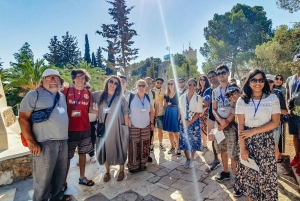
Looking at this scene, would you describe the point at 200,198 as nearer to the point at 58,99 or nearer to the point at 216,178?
the point at 216,178

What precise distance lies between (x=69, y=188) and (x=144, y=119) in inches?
63.3

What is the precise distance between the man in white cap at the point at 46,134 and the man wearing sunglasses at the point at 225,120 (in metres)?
→ 2.19

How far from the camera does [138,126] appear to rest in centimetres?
319

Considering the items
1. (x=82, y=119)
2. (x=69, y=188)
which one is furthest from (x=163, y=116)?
(x=69, y=188)

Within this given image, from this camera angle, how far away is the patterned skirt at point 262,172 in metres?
1.86

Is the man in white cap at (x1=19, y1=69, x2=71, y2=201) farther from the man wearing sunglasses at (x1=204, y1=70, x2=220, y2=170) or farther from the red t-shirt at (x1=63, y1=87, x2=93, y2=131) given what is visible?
the man wearing sunglasses at (x1=204, y1=70, x2=220, y2=170)

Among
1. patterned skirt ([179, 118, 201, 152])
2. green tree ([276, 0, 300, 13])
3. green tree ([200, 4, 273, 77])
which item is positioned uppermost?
green tree ([200, 4, 273, 77])

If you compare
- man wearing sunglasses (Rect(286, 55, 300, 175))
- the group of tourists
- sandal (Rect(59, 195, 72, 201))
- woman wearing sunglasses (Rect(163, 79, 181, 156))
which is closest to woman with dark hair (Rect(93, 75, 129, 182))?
the group of tourists

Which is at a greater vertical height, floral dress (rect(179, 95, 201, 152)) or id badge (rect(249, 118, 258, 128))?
A: id badge (rect(249, 118, 258, 128))

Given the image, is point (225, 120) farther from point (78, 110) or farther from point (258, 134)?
point (78, 110)

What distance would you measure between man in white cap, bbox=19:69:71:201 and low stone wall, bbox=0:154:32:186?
1.10 meters

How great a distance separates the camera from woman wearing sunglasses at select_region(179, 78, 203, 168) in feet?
10.7

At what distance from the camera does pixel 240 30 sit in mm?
25688

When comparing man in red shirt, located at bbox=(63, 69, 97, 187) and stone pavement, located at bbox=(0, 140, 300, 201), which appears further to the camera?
man in red shirt, located at bbox=(63, 69, 97, 187)
